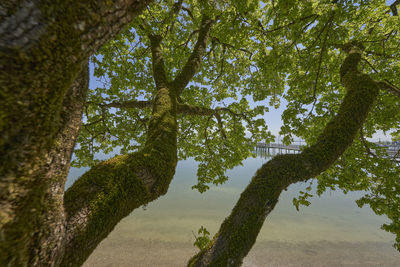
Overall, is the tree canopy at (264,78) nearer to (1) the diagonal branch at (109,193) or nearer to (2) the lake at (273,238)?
(1) the diagonal branch at (109,193)

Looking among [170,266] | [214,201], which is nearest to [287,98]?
[170,266]

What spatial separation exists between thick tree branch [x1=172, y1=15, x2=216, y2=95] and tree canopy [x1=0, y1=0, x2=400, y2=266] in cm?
4

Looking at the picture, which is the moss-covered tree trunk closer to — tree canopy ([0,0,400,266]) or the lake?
tree canopy ([0,0,400,266])

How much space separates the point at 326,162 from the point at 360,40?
492 centimetres

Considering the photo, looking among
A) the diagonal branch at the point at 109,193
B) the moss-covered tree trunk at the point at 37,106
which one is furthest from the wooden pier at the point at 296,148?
the moss-covered tree trunk at the point at 37,106

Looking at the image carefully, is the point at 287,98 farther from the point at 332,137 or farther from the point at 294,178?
the point at 294,178

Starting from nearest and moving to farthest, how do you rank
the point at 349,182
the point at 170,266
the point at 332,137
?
the point at 332,137 → the point at 349,182 → the point at 170,266

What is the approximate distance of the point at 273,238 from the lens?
14.4 metres

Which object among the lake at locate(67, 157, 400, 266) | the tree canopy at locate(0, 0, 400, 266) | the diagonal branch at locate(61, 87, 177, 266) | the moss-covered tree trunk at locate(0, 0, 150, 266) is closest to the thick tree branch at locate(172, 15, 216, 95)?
the tree canopy at locate(0, 0, 400, 266)

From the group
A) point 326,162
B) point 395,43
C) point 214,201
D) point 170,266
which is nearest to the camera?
point 326,162

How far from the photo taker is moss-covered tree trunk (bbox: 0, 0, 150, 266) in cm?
93

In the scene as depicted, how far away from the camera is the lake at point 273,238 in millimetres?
11641

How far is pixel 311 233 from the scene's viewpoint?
49.8 feet

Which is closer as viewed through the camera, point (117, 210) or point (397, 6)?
point (117, 210)
